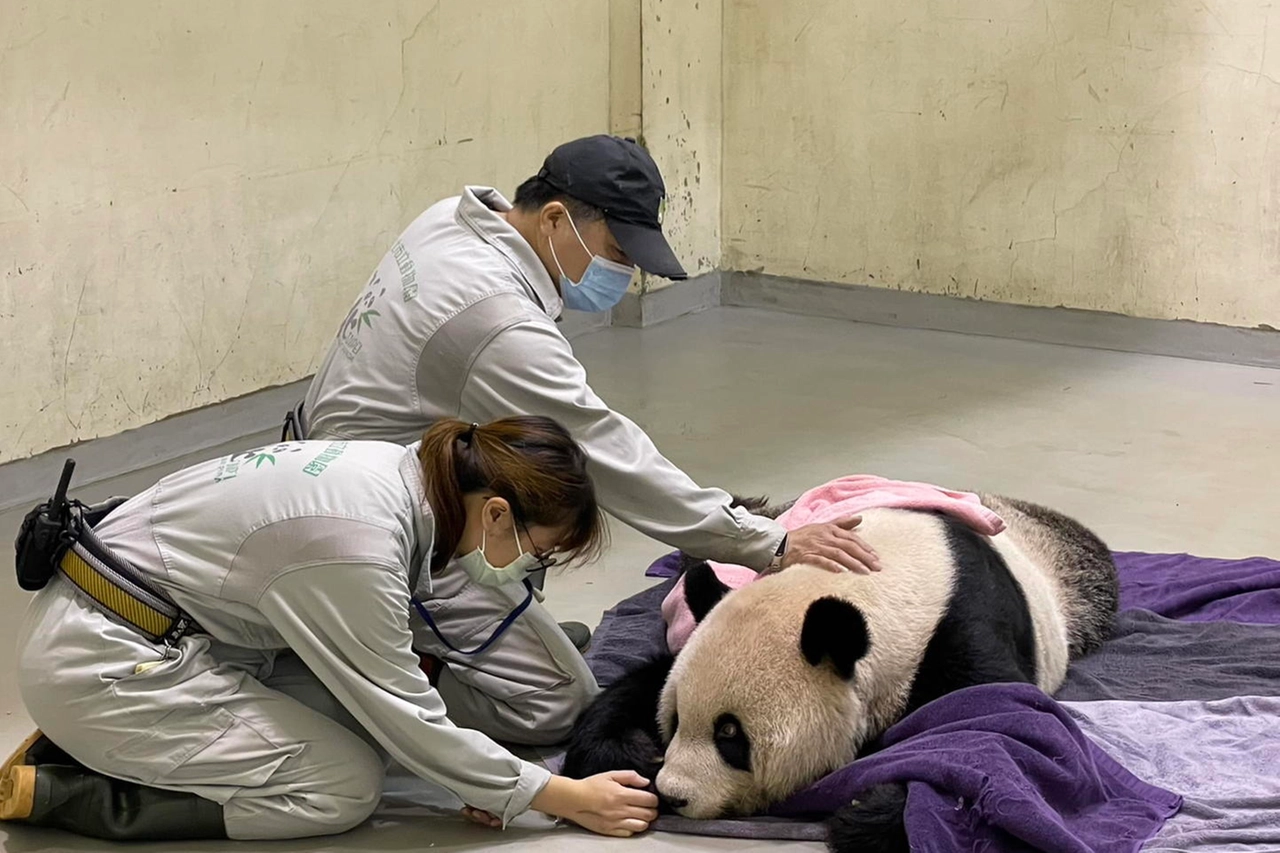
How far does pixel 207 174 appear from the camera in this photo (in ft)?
16.6

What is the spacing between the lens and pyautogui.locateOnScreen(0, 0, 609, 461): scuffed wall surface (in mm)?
4598

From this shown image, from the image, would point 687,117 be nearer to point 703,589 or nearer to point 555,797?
point 703,589

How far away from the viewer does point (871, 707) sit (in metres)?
2.86

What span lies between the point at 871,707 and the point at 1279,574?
156 centimetres

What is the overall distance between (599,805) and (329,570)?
0.64 metres

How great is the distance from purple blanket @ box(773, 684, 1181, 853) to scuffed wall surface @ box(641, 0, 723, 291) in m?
4.31

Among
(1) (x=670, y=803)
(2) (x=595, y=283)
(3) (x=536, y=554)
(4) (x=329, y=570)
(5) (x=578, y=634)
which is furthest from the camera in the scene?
(5) (x=578, y=634)

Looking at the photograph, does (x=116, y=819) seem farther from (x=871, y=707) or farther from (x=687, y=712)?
(x=871, y=707)

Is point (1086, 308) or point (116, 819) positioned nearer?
point (116, 819)

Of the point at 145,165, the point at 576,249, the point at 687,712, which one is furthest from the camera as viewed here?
the point at 145,165

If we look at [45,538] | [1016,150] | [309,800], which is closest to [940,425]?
[1016,150]

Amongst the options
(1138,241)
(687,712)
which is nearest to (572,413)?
(687,712)

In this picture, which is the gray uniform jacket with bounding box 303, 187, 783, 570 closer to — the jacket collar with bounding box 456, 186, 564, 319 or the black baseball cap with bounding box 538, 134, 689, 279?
the jacket collar with bounding box 456, 186, 564, 319

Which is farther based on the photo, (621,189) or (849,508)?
(849,508)
